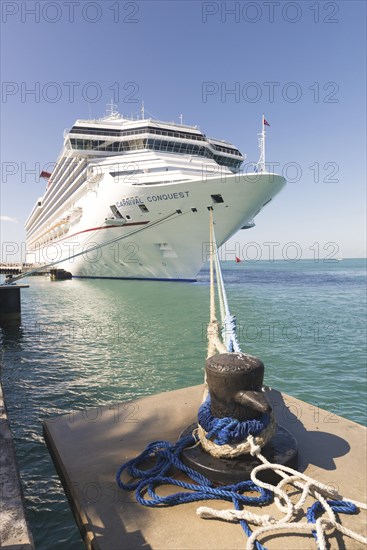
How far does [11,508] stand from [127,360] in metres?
8.15

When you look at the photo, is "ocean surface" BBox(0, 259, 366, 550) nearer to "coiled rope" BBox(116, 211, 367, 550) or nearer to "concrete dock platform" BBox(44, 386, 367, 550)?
"concrete dock platform" BBox(44, 386, 367, 550)

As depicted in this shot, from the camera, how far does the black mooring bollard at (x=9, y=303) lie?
55.4 ft

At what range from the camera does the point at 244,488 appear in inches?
104

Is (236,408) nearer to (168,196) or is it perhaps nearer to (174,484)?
(174,484)

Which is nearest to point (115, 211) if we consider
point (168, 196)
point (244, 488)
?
point (168, 196)

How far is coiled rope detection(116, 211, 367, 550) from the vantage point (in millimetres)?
2283

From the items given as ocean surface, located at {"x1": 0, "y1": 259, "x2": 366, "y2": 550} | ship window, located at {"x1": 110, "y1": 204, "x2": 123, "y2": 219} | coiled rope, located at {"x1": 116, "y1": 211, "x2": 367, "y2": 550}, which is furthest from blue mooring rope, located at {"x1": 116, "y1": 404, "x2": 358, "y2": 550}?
ship window, located at {"x1": 110, "y1": 204, "x2": 123, "y2": 219}

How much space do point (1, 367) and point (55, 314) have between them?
30.4 ft

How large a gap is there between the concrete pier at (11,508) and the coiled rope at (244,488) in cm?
75

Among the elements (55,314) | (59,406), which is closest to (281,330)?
(59,406)

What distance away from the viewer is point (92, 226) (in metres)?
31.5

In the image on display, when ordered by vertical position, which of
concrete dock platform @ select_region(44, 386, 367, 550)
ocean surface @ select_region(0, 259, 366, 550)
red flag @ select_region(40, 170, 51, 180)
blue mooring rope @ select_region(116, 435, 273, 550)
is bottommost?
ocean surface @ select_region(0, 259, 366, 550)

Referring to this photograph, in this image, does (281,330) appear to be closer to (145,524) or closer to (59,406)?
(59,406)

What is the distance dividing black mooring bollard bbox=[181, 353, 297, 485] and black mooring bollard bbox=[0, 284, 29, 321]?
1591cm
